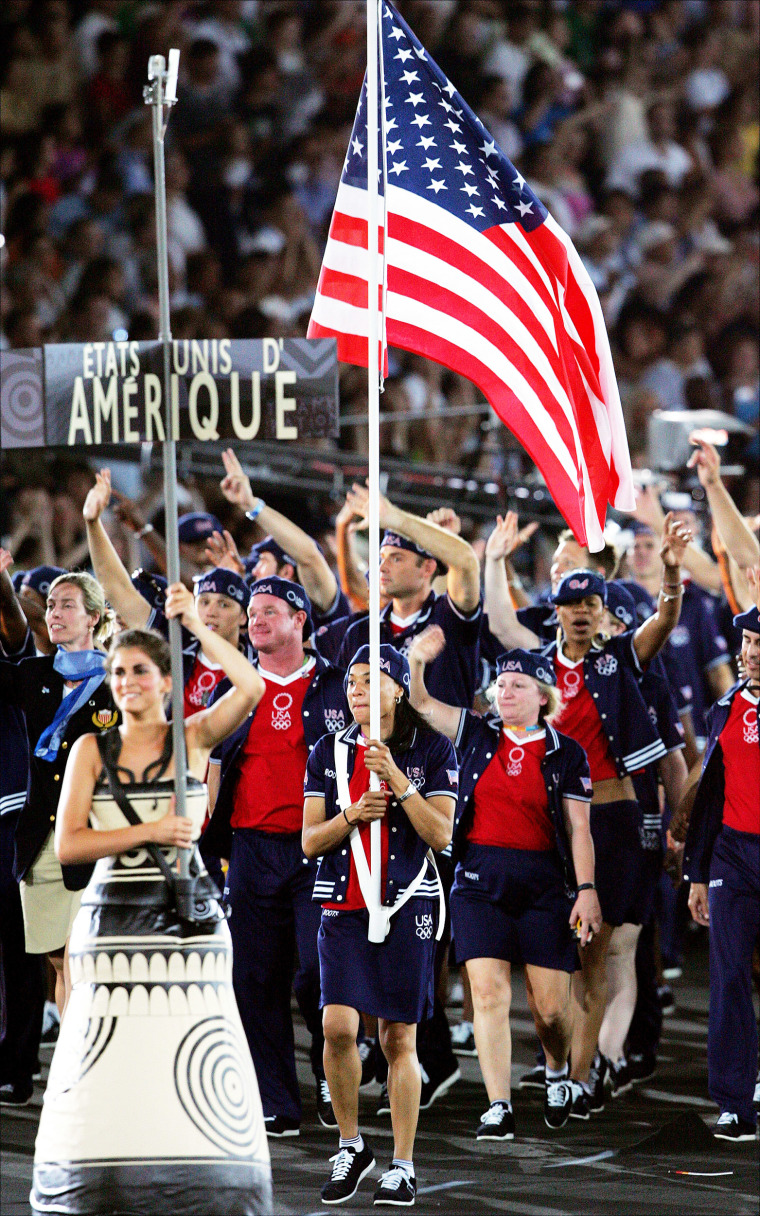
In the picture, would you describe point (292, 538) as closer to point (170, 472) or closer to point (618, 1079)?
point (618, 1079)

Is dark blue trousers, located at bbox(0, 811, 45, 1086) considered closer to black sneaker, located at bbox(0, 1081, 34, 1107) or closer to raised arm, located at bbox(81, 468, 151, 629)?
black sneaker, located at bbox(0, 1081, 34, 1107)

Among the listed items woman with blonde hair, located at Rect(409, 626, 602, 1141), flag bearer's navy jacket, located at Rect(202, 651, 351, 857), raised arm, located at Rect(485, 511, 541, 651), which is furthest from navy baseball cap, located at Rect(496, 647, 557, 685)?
raised arm, located at Rect(485, 511, 541, 651)

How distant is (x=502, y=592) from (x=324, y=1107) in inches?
97.8

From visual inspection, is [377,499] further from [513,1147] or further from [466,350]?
[513,1147]

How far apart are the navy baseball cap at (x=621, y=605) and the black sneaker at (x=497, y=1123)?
2.43m

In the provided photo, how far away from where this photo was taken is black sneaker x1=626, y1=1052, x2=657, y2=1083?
29.4 ft

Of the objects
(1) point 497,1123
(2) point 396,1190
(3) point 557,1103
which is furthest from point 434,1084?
(2) point 396,1190

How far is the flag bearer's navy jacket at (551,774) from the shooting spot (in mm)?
8000

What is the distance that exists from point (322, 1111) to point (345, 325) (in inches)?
124

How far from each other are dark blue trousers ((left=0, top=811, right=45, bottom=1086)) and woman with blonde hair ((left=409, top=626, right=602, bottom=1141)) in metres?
1.87

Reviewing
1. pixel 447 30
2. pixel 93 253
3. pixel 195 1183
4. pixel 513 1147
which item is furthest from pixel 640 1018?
pixel 447 30

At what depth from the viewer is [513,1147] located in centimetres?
761

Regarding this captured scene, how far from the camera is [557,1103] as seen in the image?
26.2 ft

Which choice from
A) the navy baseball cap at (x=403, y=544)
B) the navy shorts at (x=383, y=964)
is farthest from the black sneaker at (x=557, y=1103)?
the navy baseball cap at (x=403, y=544)
